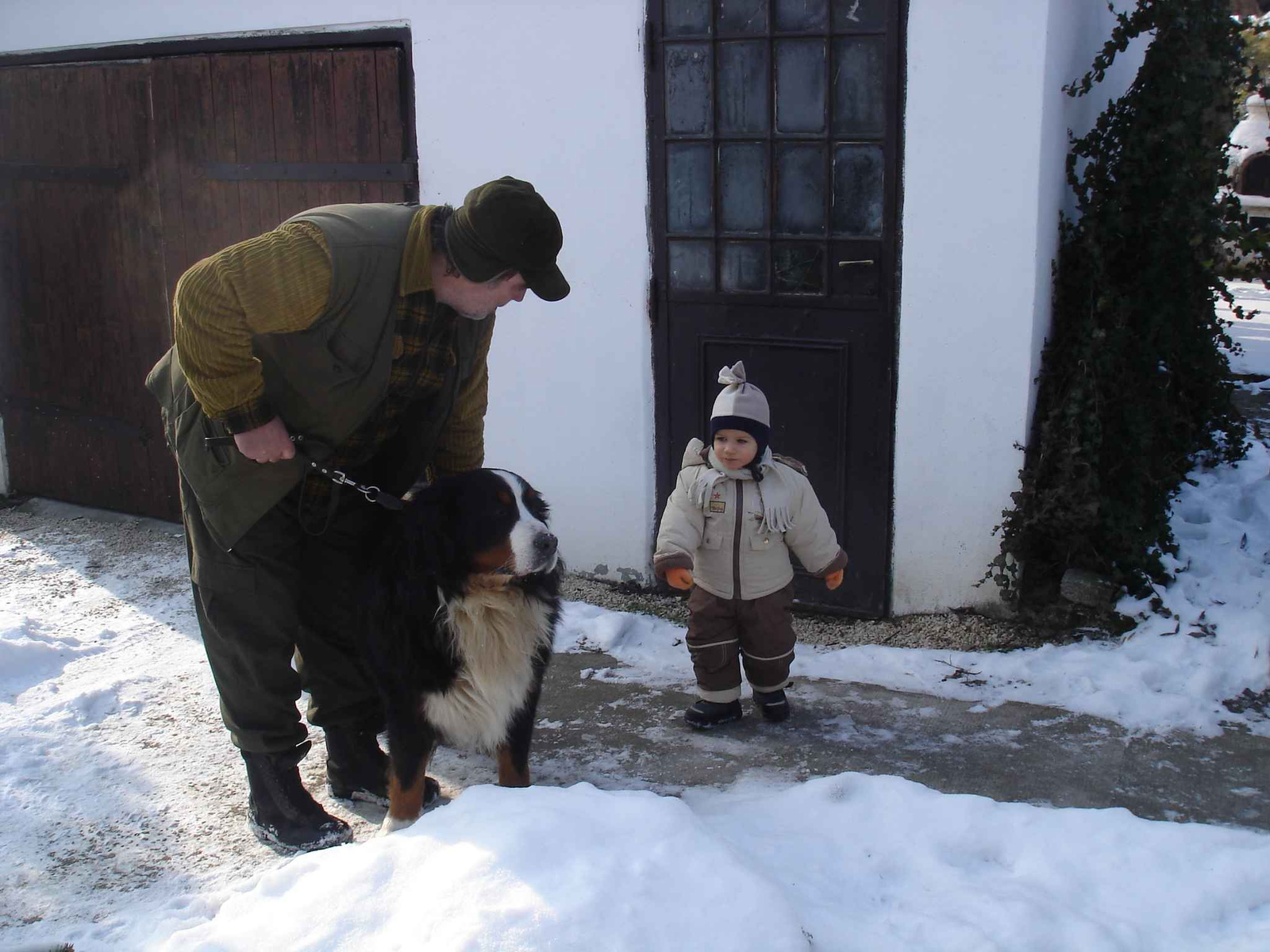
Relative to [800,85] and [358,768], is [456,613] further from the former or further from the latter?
[800,85]

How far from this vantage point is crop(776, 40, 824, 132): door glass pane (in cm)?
Answer: 411

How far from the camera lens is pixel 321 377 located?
279 centimetres

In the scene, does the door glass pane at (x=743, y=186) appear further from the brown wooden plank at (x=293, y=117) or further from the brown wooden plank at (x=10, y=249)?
the brown wooden plank at (x=10, y=249)

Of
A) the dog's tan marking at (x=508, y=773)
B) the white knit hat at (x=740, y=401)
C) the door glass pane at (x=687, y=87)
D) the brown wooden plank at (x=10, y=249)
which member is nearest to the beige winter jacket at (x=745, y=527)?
the white knit hat at (x=740, y=401)

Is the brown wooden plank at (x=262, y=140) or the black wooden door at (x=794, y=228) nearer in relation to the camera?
the black wooden door at (x=794, y=228)

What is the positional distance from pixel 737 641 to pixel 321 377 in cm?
161

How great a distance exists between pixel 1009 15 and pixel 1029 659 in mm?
2193

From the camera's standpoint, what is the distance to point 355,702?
3.23 m

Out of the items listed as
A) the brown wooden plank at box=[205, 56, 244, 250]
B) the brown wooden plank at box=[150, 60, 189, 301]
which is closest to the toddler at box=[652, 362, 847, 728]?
the brown wooden plank at box=[205, 56, 244, 250]

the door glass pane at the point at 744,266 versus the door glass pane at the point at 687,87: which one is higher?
the door glass pane at the point at 687,87

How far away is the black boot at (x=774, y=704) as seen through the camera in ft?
12.1

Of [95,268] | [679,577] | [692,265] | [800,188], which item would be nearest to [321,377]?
[679,577]

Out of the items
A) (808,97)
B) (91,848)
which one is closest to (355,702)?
(91,848)

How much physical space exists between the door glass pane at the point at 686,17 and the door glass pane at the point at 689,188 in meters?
0.41
